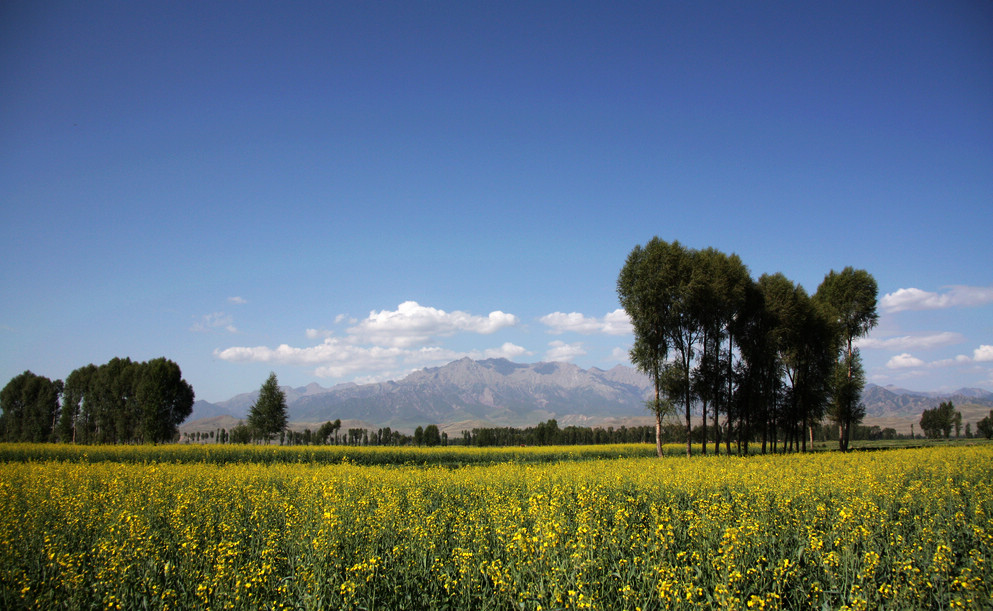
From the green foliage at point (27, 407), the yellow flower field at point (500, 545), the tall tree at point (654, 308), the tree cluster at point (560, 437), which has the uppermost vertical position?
the tall tree at point (654, 308)

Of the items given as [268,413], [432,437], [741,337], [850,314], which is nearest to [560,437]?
[432,437]

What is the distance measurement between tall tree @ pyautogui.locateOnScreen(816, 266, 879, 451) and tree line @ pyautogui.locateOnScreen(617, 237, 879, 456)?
10 centimetres

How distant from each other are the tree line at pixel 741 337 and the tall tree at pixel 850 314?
0.33 feet

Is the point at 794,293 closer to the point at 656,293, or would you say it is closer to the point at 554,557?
the point at 656,293

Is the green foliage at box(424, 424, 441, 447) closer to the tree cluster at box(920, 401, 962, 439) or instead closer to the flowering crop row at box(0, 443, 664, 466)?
the flowering crop row at box(0, 443, 664, 466)

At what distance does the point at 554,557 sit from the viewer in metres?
6.57

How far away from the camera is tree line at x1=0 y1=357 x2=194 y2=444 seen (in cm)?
7950

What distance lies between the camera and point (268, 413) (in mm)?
74625

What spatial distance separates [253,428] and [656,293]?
222 ft

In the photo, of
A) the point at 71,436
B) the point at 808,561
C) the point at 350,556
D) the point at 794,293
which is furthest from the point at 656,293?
the point at 71,436

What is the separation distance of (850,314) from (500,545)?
56.1 meters

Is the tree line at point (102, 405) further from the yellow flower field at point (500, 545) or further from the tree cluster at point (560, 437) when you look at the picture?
the yellow flower field at point (500, 545)

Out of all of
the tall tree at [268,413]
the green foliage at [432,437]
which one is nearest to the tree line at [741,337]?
the tall tree at [268,413]

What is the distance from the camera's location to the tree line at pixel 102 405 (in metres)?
79.5
